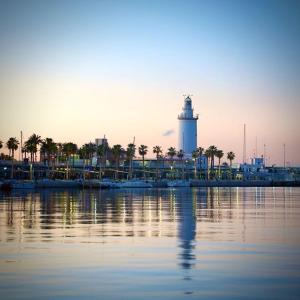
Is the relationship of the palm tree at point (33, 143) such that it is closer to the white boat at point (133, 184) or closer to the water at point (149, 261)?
the white boat at point (133, 184)

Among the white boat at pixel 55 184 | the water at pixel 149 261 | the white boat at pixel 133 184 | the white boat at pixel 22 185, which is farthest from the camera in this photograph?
the white boat at pixel 133 184

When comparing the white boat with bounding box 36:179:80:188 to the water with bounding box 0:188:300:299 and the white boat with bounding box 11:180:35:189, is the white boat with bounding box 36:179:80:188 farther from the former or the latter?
the water with bounding box 0:188:300:299

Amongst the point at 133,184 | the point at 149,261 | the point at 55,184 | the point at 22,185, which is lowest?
the point at 149,261

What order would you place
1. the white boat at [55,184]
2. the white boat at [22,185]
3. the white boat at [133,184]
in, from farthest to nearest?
the white boat at [133,184] < the white boat at [55,184] < the white boat at [22,185]

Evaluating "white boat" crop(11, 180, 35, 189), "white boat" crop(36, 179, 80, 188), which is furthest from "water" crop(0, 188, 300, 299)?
"white boat" crop(36, 179, 80, 188)

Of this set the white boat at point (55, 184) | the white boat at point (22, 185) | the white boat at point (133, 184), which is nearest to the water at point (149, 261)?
the white boat at point (22, 185)

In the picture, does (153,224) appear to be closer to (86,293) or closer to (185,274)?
(185,274)

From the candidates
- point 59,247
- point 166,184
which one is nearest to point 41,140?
point 166,184

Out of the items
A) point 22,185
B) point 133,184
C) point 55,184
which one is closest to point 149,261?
point 22,185

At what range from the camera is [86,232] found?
34125mm

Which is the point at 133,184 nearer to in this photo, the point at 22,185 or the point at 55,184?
the point at 55,184

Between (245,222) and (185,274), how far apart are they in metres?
22.3

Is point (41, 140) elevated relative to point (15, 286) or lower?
elevated

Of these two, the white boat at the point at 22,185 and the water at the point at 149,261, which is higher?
the white boat at the point at 22,185
